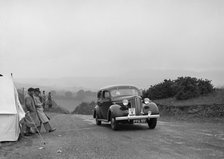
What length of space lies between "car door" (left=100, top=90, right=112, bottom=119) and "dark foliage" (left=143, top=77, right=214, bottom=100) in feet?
44.0

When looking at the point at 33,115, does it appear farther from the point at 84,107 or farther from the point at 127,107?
the point at 84,107

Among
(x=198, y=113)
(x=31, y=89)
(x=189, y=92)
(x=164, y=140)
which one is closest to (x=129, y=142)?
(x=164, y=140)

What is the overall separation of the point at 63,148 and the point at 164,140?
10.6 ft

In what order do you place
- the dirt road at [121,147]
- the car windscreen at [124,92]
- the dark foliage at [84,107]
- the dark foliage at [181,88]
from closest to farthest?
the dirt road at [121,147]
the car windscreen at [124,92]
the dark foliage at [181,88]
the dark foliage at [84,107]

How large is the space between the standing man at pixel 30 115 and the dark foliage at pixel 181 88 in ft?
56.5

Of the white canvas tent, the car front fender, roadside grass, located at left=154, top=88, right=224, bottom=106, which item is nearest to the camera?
the white canvas tent

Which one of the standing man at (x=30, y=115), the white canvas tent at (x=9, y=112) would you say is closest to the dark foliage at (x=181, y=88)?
the standing man at (x=30, y=115)

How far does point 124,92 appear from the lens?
18.4 metres

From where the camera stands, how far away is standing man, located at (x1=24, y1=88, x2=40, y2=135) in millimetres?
15961

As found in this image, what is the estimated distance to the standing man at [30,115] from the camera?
16.0m

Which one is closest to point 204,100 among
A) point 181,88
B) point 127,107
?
point 181,88

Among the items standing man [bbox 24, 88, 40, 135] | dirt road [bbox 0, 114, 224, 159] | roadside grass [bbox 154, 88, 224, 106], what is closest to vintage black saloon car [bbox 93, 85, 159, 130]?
dirt road [bbox 0, 114, 224, 159]

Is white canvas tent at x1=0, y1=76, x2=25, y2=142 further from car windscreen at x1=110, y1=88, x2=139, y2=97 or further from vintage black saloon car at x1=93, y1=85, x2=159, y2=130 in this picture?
car windscreen at x1=110, y1=88, x2=139, y2=97

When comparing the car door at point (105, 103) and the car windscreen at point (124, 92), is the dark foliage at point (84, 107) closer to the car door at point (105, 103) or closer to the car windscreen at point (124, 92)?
the car door at point (105, 103)
